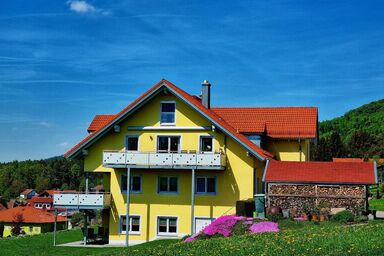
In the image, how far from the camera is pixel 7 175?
18838cm

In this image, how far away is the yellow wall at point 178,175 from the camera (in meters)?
35.2

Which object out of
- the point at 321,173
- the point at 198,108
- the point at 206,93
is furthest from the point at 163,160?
the point at 321,173

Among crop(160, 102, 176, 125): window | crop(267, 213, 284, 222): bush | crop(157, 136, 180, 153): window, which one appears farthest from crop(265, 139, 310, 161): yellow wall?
crop(267, 213, 284, 222): bush

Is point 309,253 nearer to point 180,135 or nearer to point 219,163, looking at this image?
point 219,163

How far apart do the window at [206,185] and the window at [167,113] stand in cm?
406

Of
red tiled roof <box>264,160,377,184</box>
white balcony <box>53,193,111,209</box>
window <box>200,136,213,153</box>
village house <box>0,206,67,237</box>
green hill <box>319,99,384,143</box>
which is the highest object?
green hill <box>319,99,384,143</box>

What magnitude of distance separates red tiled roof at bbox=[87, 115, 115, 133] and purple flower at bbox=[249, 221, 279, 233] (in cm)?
1763

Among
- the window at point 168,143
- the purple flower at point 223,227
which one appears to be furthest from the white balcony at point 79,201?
the purple flower at point 223,227

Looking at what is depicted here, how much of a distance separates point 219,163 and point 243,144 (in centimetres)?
182

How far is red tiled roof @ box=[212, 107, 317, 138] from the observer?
4003 cm

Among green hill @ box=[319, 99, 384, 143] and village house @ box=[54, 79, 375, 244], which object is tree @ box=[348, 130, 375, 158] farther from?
village house @ box=[54, 79, 375, 244]

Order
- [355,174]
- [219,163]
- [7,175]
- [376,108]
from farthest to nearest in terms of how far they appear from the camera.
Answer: [7,175] < [376,108] < [219,163] < [355,174]

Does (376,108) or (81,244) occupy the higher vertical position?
(376,108)

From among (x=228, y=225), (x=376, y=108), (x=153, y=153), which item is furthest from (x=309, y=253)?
(x=376, y=108)
